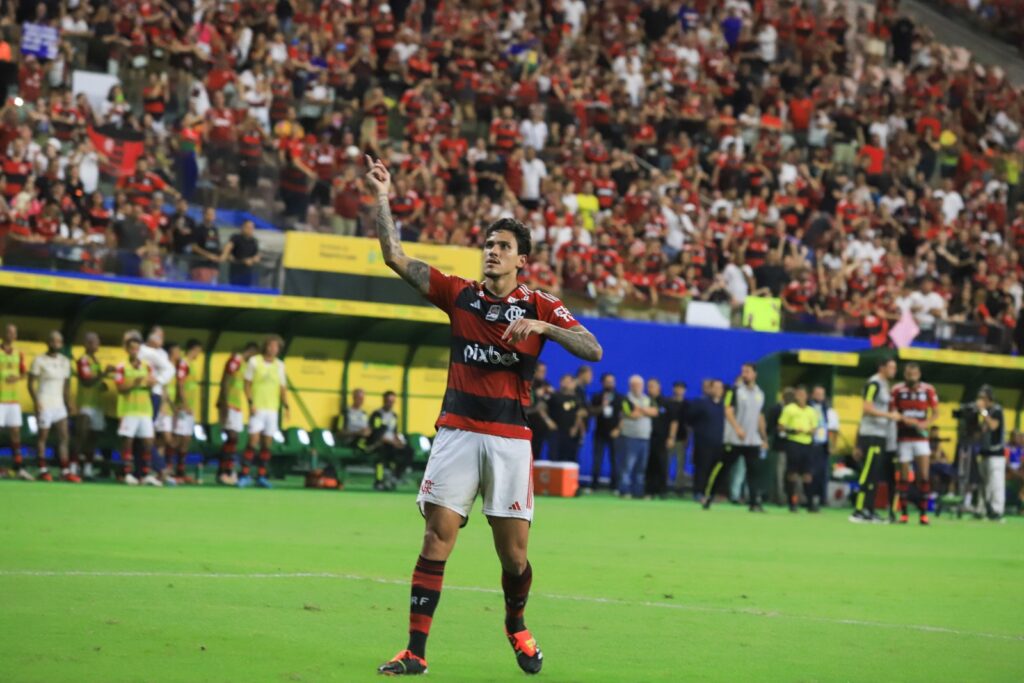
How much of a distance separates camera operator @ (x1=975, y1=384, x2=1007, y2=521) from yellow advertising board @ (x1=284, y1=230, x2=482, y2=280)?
27.3 feet

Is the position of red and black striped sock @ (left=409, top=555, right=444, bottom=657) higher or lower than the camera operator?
higher

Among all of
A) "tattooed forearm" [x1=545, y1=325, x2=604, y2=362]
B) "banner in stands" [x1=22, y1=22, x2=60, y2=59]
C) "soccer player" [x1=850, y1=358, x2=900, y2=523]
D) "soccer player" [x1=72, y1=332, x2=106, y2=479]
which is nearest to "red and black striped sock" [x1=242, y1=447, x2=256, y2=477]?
"soccer player" [x1=72, y1=332, x2=106, y2=479]

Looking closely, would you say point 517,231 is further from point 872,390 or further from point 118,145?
point 118,145

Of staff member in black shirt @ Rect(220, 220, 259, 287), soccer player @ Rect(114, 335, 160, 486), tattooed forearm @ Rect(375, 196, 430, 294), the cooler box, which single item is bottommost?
the cooler box

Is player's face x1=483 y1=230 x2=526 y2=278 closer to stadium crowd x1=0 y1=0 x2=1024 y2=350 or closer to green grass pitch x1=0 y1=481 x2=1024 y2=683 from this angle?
green grass pitch x1=0 y1=481 x2=1024 y2=683

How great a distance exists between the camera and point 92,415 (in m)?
22.6

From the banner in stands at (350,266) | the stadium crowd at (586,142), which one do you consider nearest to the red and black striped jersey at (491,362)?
the stadium crowd at (586,142)

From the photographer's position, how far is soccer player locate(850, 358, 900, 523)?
73.7 feet

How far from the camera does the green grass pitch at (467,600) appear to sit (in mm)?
8203

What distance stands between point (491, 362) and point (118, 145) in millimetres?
19012

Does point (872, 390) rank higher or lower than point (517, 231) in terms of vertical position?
lower

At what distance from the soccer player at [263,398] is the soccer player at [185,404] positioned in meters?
0.84

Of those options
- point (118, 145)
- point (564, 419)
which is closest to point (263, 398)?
point (118, 145)

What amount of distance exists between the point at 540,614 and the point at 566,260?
19.2 metres
